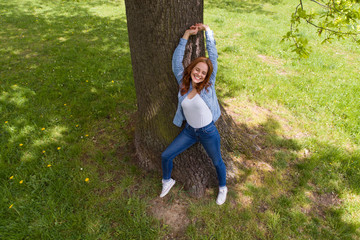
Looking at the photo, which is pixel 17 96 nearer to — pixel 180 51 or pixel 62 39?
pixel 62 39

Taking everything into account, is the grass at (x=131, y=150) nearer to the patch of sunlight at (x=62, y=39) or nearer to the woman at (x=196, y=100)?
the patch of sunlight at (x=62, y=39)

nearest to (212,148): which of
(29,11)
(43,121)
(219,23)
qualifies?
(43,121)

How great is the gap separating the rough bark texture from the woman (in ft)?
0.51

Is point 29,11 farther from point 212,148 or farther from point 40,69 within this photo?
point 212,148

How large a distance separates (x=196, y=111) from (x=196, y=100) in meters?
0.13

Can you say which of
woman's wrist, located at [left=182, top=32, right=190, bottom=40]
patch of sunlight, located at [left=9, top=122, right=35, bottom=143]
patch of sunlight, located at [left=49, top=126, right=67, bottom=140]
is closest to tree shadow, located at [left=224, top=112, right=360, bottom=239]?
woman's wrist, located at [left=182, top=32, right=190, bottom=40]

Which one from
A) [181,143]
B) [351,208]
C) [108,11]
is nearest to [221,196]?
[181,143]

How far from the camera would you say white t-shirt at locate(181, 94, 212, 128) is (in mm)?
2498

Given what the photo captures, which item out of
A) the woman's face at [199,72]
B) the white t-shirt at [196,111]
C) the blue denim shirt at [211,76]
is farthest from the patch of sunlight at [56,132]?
the woman's face at [199,72]

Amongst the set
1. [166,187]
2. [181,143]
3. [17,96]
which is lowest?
[166,187]

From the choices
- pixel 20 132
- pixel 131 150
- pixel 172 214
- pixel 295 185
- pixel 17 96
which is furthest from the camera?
pixel 17 96

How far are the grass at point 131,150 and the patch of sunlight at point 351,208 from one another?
2 cm

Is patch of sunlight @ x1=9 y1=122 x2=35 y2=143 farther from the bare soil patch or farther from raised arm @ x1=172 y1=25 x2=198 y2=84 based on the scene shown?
raised arm @ x1=172 y1=25 x2=198 y2=84

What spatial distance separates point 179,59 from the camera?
2438 millimetres
